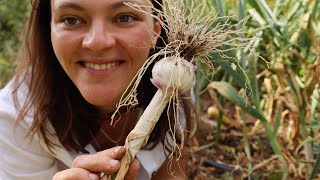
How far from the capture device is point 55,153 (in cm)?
122

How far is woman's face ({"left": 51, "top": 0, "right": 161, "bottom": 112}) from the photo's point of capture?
0.97 m

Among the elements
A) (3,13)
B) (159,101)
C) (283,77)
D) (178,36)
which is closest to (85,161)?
(159,101)

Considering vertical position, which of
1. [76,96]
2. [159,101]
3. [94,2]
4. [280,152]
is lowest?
[280,152]

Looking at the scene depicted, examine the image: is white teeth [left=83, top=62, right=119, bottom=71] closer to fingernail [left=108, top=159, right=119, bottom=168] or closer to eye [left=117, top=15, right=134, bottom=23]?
eye [left=117, top=15, right=134, bottom=23]

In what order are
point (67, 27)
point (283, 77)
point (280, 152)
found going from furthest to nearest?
point (283, 77) → point (280, 152) → point (67, 27)

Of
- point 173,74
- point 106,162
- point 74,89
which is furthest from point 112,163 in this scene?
point 74,89

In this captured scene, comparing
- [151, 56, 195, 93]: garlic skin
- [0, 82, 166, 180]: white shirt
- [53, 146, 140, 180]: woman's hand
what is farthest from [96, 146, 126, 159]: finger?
[0, 82, 166, 180]: white shirt

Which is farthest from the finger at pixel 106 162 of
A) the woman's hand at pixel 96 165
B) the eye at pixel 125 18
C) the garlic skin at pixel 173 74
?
the eye at pixel 125 18

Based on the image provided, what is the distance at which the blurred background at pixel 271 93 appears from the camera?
1276mm

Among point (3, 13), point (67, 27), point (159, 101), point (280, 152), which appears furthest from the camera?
point (3, 13)

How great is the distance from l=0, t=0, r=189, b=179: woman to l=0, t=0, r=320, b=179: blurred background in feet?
0.56

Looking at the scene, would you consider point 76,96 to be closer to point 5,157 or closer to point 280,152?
point 5,157

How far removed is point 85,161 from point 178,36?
27 cm

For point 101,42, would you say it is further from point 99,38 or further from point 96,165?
point 96,165
